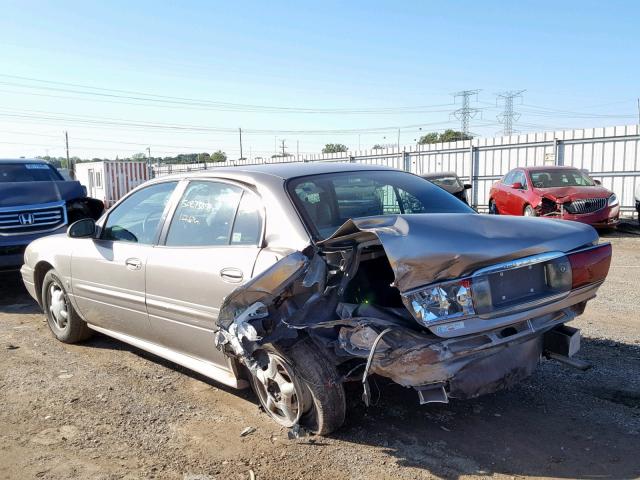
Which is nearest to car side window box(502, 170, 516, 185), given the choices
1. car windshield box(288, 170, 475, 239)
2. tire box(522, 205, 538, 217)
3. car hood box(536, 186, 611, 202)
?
tire box(522, 205, 538, 217)

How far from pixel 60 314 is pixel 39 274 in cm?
58

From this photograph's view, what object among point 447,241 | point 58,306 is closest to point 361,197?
point 447,241

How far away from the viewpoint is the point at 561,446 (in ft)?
10.7

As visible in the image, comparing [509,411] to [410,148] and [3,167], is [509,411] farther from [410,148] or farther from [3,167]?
[410,148]

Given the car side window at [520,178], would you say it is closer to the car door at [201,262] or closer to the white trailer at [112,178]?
the car door at [201,262]

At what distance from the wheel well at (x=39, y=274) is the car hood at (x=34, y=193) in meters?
2.65

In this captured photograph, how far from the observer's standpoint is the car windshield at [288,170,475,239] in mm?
3682

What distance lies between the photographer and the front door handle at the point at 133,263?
438cm

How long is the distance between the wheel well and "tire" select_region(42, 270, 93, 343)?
0.11 meters

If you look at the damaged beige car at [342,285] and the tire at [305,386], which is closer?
the damaged beige car at [342,285]

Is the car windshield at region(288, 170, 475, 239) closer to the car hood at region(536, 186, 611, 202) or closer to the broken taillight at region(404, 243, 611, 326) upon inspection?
the broken taillight at region(404, 243, 611, 326)

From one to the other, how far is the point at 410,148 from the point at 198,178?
18.9 metres

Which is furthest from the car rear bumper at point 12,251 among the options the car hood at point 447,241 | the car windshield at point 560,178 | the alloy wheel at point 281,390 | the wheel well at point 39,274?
the car windshield at point 560,178

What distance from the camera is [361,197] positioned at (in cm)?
405
